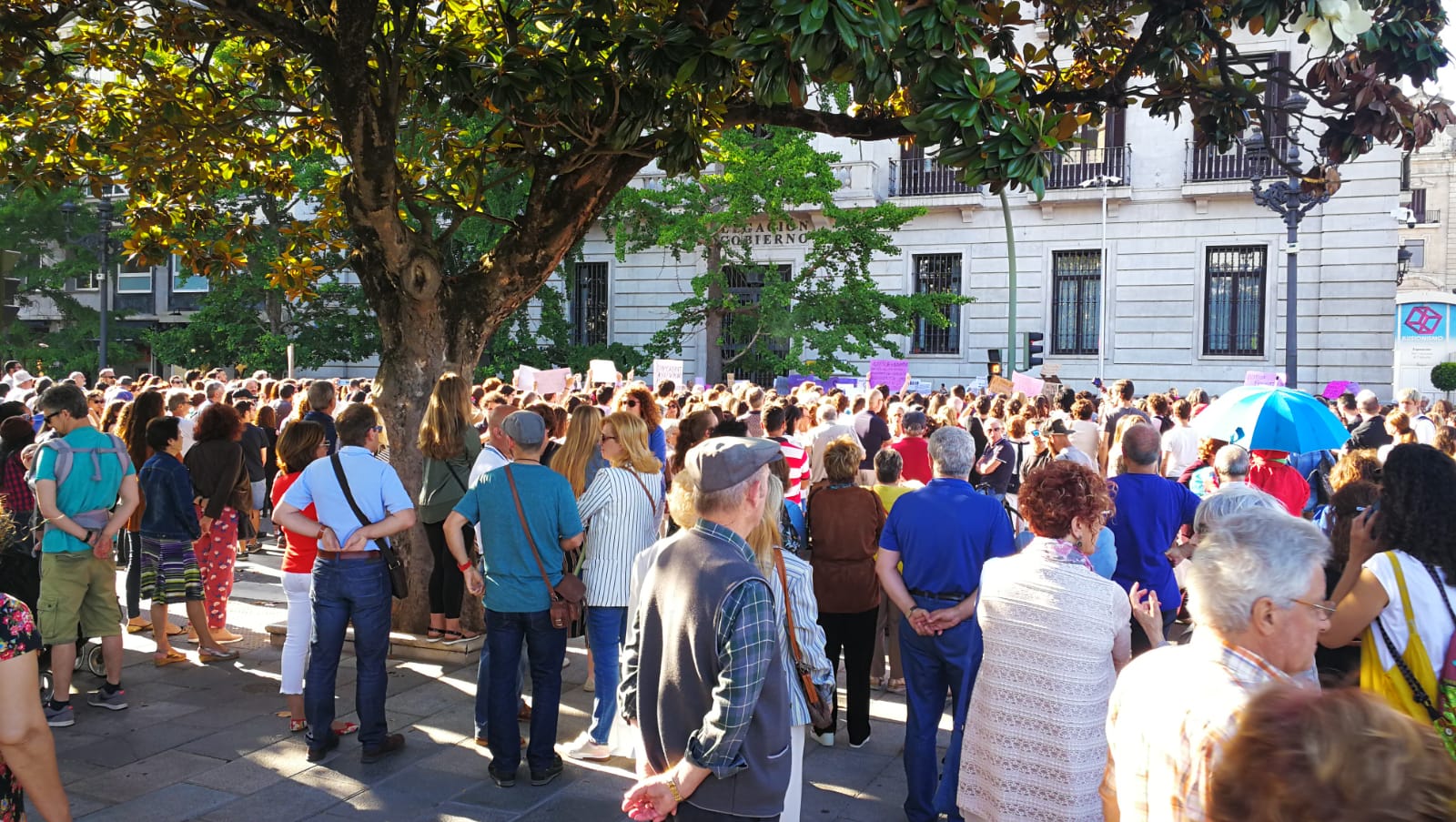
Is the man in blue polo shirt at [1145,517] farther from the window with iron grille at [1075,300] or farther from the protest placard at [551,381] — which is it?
the window with iron grille at [1075,300]

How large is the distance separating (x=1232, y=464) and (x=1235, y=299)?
21.9m

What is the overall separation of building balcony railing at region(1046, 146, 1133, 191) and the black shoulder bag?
914 inches

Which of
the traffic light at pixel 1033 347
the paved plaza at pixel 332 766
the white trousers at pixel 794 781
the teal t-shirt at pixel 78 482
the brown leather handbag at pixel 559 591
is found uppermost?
the traffic light at pixel 1033 347

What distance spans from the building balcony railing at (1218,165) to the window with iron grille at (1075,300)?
2.73 m

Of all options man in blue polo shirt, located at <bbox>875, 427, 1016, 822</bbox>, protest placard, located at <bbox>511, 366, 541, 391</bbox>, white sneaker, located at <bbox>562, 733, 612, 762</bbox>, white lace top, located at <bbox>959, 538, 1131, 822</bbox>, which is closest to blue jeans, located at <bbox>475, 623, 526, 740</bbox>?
white sneaker, located at <bbox>562, 733, 612, 762</bbox>

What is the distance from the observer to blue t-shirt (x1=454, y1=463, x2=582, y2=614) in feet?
18.3

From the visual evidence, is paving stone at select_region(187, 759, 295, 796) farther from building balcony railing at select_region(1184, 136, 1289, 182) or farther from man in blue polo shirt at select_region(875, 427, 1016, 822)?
building balcony railing at select_region(1184, 136, 1289, 182)

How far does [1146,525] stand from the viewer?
19.3 feet

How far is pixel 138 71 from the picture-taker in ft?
32.7

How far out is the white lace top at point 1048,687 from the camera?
12.5ft

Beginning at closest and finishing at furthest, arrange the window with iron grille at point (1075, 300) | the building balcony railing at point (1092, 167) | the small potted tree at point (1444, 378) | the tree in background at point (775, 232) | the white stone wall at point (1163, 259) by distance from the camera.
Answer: the tree in background at point (775, 232) < the white stone wall at point (1163, 259) < the building balcony railing at point (1092, 167) < the window with iron grille at point (1075, 300) < the small potted tree at point (1444, 378)

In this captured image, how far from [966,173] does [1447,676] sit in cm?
284

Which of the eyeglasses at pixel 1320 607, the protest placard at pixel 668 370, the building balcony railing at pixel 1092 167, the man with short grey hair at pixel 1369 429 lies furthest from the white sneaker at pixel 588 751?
the building balcony railing at pixel 1092 167

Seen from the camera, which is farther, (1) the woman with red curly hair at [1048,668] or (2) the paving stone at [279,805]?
(2) the paving stone at [279,805]
